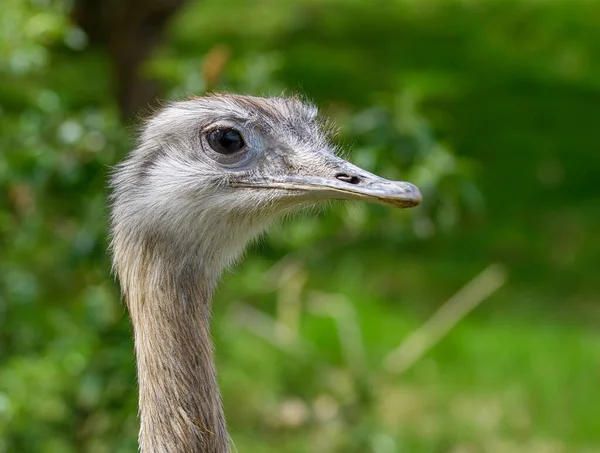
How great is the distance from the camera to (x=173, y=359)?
→ 230 centimetres

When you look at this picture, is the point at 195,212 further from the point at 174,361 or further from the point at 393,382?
the point at 393,382

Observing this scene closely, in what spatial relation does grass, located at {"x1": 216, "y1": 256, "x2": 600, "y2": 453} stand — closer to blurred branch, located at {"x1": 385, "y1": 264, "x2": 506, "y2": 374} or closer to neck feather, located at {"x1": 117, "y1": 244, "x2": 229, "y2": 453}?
blurred branch, located at {"x1": 385, "y1": 264, "x2": 506, "y2": 374}

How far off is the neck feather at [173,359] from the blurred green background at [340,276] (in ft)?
1.99

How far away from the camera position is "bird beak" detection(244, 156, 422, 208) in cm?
222

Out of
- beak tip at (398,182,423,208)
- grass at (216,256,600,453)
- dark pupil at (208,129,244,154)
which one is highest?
dark pupil at (208,129,244,154)

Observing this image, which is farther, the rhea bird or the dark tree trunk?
the dark tree trunk

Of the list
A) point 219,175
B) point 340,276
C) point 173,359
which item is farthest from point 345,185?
point 340,276

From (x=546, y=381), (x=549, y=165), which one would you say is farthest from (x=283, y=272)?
(x=549, y=165)

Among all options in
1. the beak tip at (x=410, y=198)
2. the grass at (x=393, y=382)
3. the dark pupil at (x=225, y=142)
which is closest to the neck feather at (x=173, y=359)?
the dark pupil at (x=225, y=142)

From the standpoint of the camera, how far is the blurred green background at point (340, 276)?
11.0 feet

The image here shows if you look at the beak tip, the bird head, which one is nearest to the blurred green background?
the bird head

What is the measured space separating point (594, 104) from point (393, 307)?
13.3ft

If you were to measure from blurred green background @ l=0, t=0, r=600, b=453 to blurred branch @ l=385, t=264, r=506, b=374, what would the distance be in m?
0.02

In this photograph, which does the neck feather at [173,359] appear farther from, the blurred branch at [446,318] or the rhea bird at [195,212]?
the blurred branch at [446,318]
